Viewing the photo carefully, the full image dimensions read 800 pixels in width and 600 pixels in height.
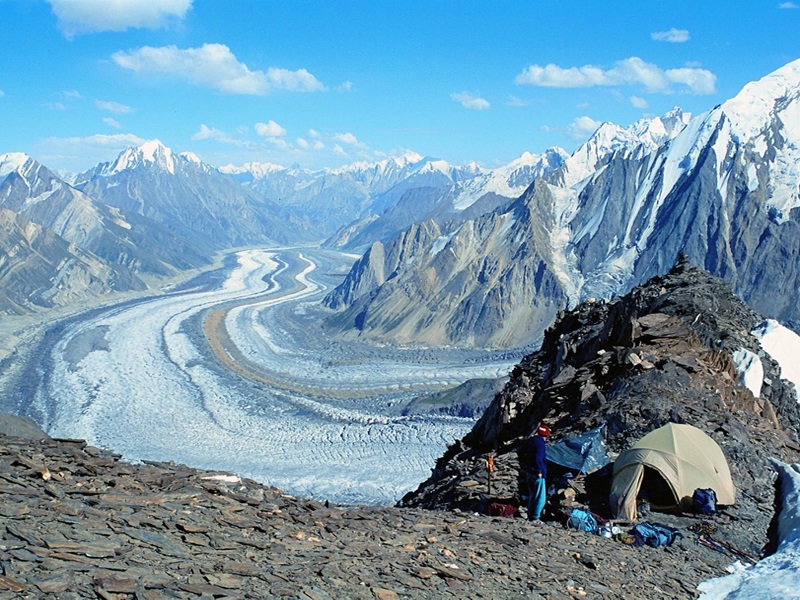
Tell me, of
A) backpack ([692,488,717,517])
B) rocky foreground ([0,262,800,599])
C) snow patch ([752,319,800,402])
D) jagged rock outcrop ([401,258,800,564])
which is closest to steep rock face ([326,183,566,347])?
snow patch ([752,319,800,402])

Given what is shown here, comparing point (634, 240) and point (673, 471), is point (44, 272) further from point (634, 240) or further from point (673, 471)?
point (673, 471)

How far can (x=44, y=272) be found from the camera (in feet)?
561

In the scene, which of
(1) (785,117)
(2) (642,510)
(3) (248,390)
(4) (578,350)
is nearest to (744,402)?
(4) (578,350)

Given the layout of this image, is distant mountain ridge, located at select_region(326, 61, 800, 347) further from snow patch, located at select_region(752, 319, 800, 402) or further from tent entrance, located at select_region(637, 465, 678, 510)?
tent entrance, located at select_region(637, 465, 678, 510)

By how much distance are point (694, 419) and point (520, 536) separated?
7819 millimetres

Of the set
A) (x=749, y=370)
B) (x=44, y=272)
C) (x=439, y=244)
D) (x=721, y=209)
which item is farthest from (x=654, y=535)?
(x=44, y=272)

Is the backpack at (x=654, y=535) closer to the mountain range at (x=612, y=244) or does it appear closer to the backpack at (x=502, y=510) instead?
the backpack at (x=502, y=510)

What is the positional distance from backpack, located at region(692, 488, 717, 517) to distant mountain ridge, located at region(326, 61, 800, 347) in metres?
112

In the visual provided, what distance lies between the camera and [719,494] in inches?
626

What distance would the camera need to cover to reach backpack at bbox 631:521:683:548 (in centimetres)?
1415

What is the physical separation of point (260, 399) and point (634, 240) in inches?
3873

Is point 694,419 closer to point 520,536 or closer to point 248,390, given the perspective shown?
point 520,536

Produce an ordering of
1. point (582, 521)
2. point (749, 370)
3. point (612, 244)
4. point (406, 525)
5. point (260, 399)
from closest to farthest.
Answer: point (406, 525) → point (582, 521) → point (749, 370) → point (260, 399) → point (612, 244)

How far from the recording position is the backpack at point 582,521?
48.5 ft
